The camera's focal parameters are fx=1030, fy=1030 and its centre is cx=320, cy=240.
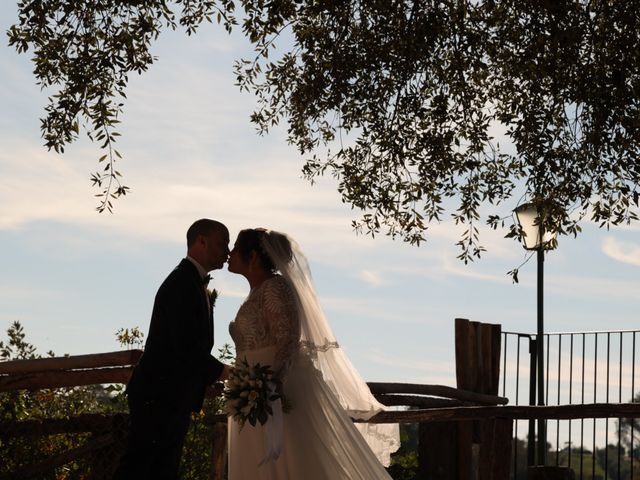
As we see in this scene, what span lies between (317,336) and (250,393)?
2.56ft

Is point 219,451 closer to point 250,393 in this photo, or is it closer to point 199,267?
point 250,393

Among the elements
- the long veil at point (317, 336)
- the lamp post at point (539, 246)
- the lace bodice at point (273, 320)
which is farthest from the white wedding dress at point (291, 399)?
the lamp post at point (539, 246)

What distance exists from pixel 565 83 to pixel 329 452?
16.1ft

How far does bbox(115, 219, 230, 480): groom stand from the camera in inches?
256

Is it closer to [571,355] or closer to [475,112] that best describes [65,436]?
[475,112]

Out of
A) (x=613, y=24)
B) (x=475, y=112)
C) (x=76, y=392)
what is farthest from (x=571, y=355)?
(x=76, y=392)

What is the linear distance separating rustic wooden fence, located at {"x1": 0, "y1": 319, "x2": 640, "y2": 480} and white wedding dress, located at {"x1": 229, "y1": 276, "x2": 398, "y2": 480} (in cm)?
92

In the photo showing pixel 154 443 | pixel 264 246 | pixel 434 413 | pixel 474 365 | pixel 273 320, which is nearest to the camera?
pixel 154 443

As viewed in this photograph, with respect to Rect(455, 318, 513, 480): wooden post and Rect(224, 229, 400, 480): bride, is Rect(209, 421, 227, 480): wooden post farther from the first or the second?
Rect(455, 318, 513, 480): wooden post

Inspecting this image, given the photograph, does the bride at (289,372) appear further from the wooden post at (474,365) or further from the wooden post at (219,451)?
the wooden post at (474,365)

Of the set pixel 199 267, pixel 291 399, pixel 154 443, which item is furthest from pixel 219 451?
pixel 199 267

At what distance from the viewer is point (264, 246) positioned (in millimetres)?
7344

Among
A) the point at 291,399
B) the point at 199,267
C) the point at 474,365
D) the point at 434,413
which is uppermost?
the point at 199,267

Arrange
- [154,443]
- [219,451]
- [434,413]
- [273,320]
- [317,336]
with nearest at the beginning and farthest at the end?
[154,443], [273,320], [317,336], [219,451], [434,413]
